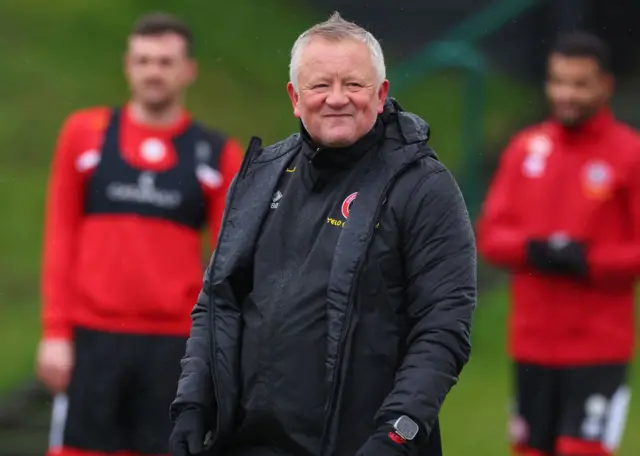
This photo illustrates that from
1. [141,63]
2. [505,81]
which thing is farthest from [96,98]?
[141,63]

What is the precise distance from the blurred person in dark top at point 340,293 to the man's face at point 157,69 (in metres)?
3.15

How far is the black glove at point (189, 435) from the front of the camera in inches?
173

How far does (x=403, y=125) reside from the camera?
4508mm

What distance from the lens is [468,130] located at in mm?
11641

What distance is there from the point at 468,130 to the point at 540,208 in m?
3.80

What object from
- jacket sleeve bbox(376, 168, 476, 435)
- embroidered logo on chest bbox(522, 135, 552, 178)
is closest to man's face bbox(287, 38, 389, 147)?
jacket sleeve bbox(376, 168, 476, 435)

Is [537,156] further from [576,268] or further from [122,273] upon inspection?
[122,273]

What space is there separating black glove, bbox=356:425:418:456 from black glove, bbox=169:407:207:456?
50 cm

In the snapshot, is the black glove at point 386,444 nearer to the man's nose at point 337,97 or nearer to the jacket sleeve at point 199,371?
the jacket sleeve at point 199,371

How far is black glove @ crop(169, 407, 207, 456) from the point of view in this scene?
4391mm

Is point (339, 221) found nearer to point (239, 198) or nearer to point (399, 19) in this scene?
point (239, 198)

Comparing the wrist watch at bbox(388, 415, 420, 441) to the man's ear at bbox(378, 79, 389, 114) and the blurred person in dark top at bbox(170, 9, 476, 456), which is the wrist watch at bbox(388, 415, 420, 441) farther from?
the man's ear at bbox(378, 79, 389, 114)

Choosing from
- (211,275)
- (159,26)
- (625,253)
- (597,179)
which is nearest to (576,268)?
(625,253)

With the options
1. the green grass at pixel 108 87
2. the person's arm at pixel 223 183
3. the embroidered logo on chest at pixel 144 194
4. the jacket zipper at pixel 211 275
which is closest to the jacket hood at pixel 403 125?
the jacket zipper at pixel 211 275
